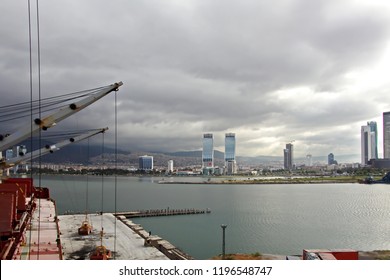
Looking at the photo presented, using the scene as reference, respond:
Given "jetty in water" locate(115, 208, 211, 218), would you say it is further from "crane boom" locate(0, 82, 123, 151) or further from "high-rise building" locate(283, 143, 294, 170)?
"high-rise building" locate(283, 143, 294, 170)

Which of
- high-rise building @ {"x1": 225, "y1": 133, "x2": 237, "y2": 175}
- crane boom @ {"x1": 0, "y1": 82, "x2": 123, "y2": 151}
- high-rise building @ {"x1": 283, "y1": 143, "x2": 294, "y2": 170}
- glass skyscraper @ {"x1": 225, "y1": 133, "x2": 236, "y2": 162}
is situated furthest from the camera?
high-rise building @ {"x1": 283, "y1": 143, "x2": 294, "y2": 170}

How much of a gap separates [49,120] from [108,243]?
19.6ft

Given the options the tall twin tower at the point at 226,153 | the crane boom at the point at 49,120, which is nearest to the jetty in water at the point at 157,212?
the crane boom at the point at 49,120

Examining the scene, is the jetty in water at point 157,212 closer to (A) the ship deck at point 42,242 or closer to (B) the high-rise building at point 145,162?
(A) the ship deck at point 42,242

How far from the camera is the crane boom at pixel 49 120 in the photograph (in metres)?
6.21

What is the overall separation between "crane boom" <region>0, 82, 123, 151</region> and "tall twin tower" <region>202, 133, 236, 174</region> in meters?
103

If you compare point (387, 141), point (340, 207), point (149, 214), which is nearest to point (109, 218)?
point (149, 214)

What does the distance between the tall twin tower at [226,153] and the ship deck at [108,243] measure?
96.2 meters

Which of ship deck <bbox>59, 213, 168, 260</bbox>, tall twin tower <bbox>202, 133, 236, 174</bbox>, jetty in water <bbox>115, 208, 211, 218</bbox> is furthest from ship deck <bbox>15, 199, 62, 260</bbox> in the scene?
tall twin tower <bbox>202, 133, 236, 174</bbox>

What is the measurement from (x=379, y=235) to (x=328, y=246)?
3628 mm

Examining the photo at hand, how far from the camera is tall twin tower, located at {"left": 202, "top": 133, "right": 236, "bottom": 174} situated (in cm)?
11549

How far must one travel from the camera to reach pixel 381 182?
181 ft

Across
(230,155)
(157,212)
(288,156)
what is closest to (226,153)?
(230,155)

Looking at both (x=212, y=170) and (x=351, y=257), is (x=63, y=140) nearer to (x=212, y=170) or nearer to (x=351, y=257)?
(x=351, y=257)
